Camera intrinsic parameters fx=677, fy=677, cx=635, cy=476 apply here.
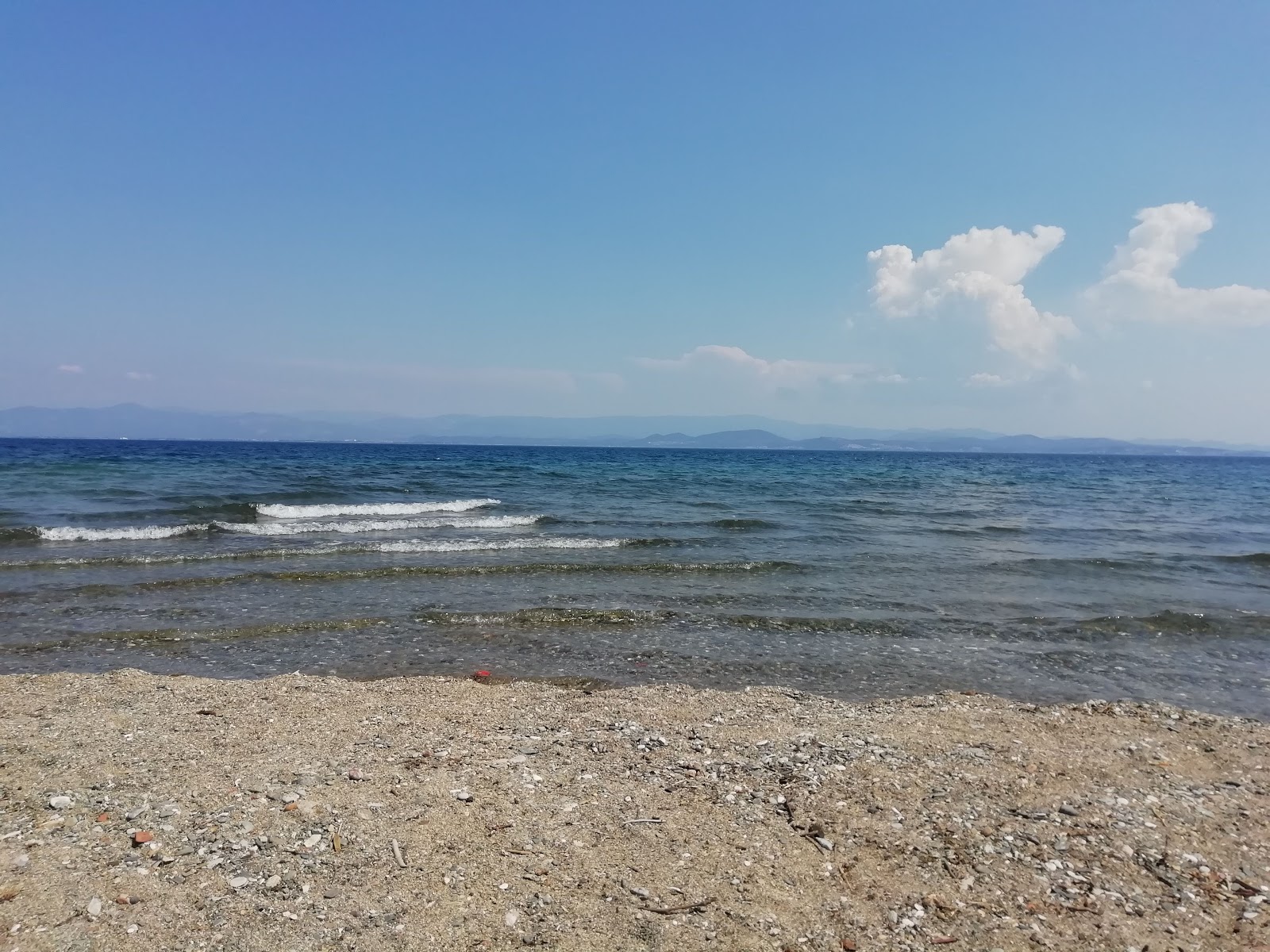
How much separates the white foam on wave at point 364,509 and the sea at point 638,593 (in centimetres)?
19

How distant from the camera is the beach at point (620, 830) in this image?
14.9 feet

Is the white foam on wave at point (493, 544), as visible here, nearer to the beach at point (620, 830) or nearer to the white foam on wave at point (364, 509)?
the white foam on wave at point (364, 509)

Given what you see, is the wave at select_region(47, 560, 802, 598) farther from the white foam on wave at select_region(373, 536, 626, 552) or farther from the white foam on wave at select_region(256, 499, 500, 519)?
the white foam on wave at select_region(256, 499, 500, 519)

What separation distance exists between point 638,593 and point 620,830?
1063 centimetres

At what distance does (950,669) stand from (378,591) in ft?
40.7

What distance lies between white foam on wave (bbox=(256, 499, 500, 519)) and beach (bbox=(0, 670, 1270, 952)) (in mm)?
20509

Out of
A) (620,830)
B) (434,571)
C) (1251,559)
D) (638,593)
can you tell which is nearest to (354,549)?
(434,571)

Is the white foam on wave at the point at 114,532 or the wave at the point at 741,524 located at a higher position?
the wave at the point at 741,524

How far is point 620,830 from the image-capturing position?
225 inches

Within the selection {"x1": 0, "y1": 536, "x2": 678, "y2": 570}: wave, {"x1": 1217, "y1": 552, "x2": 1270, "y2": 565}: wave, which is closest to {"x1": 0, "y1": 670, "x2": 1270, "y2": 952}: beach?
{"x1": 0, "y1": 536, "x2": 678, "y2": 570}: wave

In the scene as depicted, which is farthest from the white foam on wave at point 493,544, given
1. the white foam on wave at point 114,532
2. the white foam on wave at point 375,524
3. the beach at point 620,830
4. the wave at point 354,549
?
the beach at point 620,830

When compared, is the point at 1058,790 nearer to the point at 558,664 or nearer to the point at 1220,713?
the point at 1220,713

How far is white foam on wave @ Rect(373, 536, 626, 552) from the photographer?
21172 mm

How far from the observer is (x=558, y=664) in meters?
11.7
